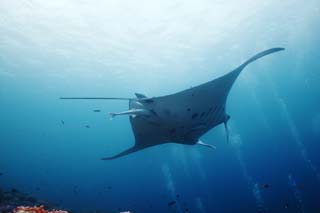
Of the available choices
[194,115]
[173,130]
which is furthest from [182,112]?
[173,130]

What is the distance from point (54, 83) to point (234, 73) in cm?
3178

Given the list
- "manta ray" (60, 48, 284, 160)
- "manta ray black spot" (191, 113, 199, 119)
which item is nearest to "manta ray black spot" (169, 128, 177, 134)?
"manta ray" (60, 48, 284, 160)

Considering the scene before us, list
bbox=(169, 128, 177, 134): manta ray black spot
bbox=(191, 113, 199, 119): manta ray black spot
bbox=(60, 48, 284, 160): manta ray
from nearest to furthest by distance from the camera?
1. bbox=(60, 48, 284, 160): manta ray
2. bbox=(191, 113, 199, 119): manta ray black spot
3. bbox=(169, 128, 177, 134): manta ray black spot

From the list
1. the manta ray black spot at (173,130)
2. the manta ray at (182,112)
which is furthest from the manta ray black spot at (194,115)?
the manta ray black spot at (173,130)

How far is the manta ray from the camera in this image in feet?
17.5

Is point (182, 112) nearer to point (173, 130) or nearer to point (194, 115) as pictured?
point (194, 115)

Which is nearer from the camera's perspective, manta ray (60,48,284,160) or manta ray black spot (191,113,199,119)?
manta ray (60,48,284,160)

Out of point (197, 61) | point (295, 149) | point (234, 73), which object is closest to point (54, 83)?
point (197, 61)

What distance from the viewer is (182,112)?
5.53 metres

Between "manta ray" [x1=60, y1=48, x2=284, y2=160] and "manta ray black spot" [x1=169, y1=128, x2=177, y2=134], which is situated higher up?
"manta ray" [x1=60, y1=48, x2=284, y2=160]

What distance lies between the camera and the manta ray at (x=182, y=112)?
5320 mm

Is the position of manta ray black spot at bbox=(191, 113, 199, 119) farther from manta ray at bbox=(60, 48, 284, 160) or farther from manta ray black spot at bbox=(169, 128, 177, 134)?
manta ray black spot at bbox=(169, 128, 177, 134)

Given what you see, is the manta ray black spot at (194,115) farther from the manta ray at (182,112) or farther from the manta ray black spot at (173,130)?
the manta ray black spot at (173,130)

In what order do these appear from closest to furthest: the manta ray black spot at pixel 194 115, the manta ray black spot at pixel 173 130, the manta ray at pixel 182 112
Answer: the manta ray at pixel 182 112
the manta ray black spot at pixel 194 115
the manta ray black spot at pixel 173 130
